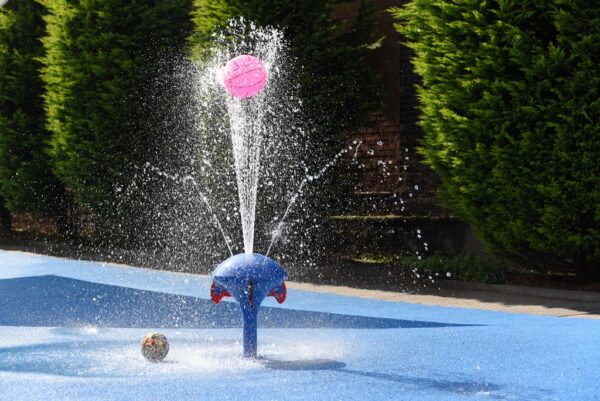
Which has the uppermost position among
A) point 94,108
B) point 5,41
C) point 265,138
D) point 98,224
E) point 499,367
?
point 5,41

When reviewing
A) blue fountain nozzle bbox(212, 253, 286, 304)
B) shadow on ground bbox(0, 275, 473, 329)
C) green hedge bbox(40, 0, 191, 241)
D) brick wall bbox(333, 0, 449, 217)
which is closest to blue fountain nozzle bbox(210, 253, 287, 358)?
blue fountain nozzle bbox(212, 253, 286, 304)

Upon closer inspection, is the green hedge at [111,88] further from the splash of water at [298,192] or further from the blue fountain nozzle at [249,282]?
the blue fountain nozzle at [249,282]

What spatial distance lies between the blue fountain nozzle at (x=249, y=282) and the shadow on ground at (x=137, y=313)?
71.6 inches

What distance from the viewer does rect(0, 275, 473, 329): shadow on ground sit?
9.34m

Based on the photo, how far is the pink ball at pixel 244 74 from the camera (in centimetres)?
1138

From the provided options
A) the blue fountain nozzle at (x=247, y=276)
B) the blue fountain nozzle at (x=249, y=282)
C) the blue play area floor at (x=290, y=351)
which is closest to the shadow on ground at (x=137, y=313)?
the blue play area floor at (x=290, y=351)

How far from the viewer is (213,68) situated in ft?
48.0

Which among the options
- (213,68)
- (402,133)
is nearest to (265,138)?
(213,68)

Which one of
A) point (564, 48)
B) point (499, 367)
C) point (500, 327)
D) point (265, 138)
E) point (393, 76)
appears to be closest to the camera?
point (499, 367)

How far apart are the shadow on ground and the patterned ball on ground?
6.59 ft

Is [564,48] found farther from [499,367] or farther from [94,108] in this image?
[94,108]

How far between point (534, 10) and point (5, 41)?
1465cm

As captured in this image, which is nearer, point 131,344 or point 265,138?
point 131,344

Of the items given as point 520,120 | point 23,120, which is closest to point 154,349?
point 520,120
